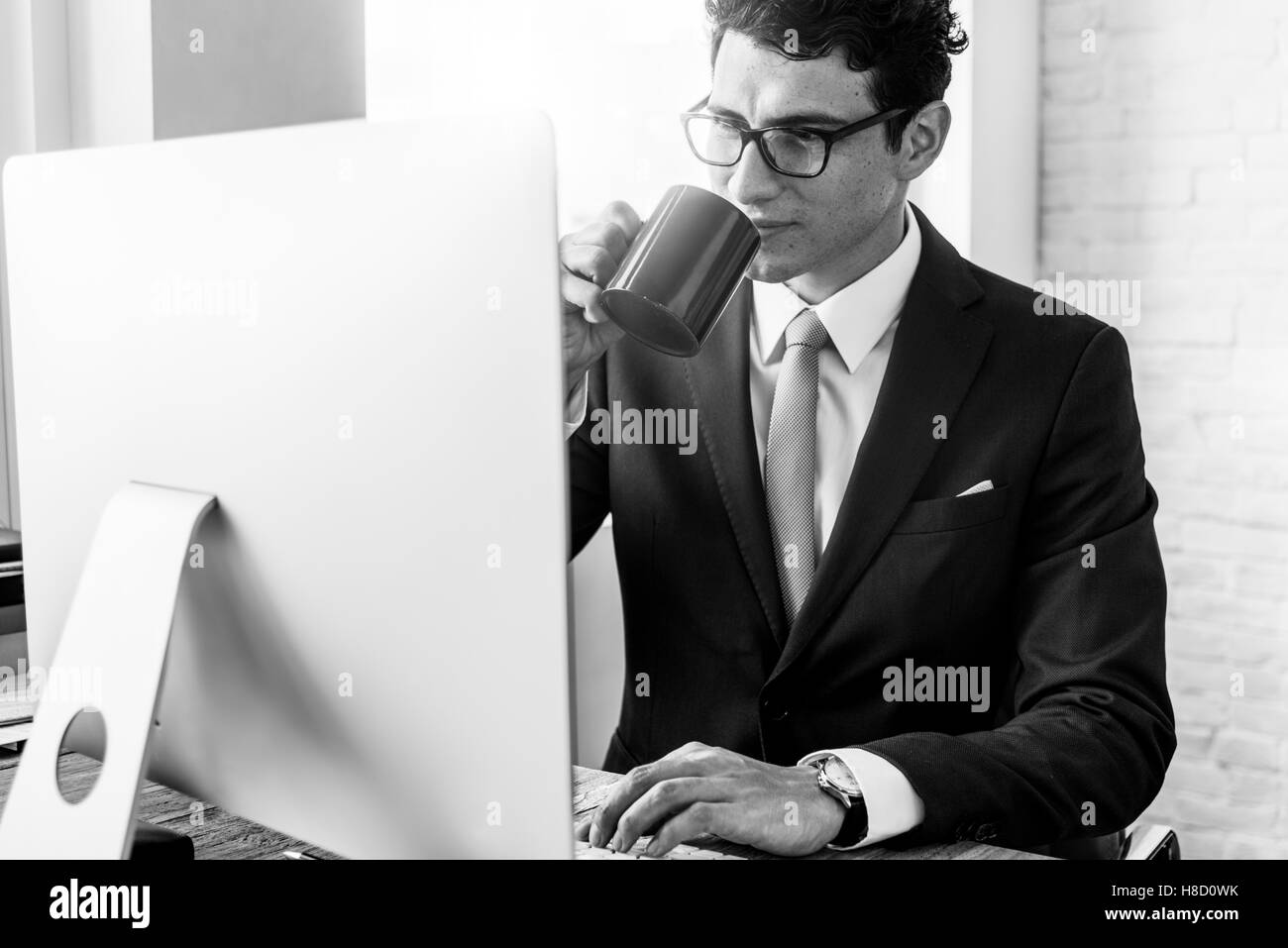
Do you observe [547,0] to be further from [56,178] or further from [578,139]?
[56,178]

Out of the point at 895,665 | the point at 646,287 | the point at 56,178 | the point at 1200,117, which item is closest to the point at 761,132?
the point at 646,287

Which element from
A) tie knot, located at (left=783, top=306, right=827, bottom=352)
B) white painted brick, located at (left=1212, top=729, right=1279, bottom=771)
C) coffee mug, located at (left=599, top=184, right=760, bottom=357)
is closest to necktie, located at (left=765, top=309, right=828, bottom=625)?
tie knot, located at (left=783, top=306, right=827, bottom=352)

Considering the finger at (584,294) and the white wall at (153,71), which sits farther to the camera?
the white wall at (153,71)

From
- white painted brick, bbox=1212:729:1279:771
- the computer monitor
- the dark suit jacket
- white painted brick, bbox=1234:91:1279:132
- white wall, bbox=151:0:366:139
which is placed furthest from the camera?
white painted brick, bbox=1212:729:1279:771

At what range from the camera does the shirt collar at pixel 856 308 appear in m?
1.38

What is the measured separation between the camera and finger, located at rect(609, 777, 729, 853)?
85cm

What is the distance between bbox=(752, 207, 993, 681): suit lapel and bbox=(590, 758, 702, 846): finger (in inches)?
16.2

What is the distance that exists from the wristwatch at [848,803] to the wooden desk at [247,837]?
1cm

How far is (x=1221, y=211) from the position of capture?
2150 mm

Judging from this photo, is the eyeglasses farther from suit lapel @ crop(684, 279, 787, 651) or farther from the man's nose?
suit lapel @ crop(684, 279, 787, 651)

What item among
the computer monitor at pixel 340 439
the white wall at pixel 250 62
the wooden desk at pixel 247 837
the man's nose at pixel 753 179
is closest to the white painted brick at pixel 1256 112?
the man's nose at pixel 753 179

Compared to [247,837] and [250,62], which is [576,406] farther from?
[250,62]

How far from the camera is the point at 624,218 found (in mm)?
1104

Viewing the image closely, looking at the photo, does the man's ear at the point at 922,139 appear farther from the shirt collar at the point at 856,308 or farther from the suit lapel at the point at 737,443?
the suit lapel at the point at 737,443
